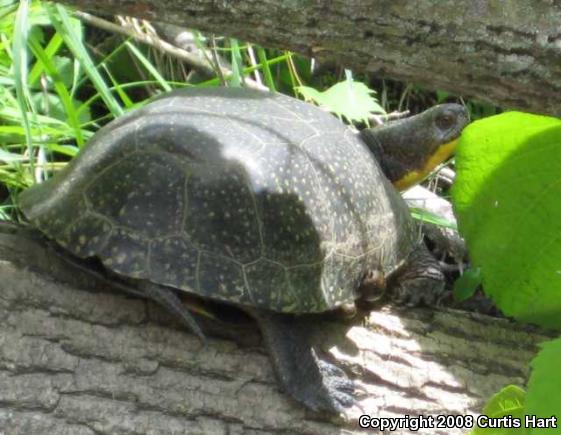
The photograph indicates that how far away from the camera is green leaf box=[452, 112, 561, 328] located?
1.65 meters

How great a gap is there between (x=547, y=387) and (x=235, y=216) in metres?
0.67

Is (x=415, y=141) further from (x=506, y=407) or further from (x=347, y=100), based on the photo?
(x=506, y=407)

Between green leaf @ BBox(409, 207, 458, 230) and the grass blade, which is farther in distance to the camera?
green leaf @ BBox(409, 207, 458, 230)

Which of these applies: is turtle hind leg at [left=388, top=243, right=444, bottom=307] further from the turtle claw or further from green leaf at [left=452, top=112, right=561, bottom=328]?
the turtle claw

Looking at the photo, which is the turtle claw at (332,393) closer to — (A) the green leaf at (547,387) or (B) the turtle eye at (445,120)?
(A) the green leaf at (547,387)

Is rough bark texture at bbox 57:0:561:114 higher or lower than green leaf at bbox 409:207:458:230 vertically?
higher

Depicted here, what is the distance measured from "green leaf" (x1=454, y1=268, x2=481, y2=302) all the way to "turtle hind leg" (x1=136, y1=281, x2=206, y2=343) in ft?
2.38

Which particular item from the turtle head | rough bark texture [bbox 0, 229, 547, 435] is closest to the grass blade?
rough bark texture [bbox 0, 229, 547, 435]

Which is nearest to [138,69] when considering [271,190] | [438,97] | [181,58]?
[181,58]

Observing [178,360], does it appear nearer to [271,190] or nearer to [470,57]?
[271,190]

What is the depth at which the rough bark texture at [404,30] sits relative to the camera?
4.11 feet

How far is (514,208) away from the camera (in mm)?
1683

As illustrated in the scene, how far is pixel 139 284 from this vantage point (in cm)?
159

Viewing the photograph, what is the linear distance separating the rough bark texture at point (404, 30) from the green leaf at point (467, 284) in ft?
2.65
